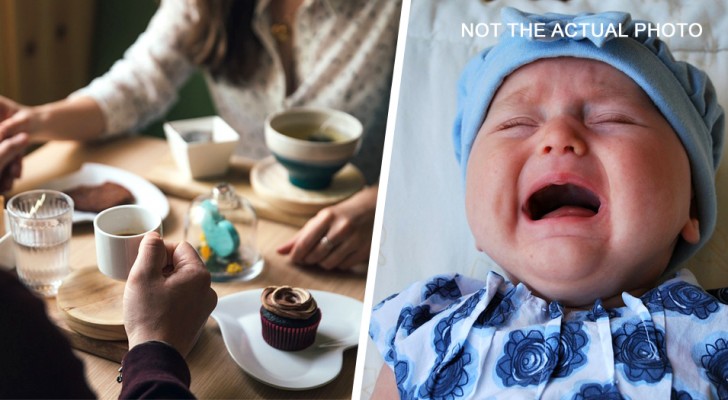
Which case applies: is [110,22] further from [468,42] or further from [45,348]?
[45,348]

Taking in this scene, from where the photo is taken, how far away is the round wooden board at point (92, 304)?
2.33ft

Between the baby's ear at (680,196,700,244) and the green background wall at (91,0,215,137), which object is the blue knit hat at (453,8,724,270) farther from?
the green background wall at (91,0,215,137)

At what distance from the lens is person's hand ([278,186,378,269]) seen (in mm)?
923

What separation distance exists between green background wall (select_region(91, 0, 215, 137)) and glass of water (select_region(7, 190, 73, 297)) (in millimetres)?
1066

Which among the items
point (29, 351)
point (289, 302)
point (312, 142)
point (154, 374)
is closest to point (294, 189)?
point (312, 142)

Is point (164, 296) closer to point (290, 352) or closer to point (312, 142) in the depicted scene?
point (290, 352)

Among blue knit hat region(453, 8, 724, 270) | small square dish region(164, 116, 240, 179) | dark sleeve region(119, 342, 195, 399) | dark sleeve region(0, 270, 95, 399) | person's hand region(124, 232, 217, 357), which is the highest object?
blue knit hat region(453, 8, 724, 270)


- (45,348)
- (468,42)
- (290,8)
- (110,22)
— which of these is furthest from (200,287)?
(110,22)

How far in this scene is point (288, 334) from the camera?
76 centimetres

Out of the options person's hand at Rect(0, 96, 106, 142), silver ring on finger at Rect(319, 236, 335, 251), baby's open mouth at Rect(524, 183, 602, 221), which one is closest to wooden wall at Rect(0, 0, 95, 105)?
person's hand at Rect(0, 96, 106, 142)

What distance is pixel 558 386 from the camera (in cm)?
66

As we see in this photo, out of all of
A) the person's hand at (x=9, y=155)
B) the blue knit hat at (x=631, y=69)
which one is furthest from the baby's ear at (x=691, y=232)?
the person's hand at (x=9, y=155)

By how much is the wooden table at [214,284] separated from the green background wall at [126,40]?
0.67m

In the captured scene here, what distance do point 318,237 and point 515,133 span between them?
30 cm
